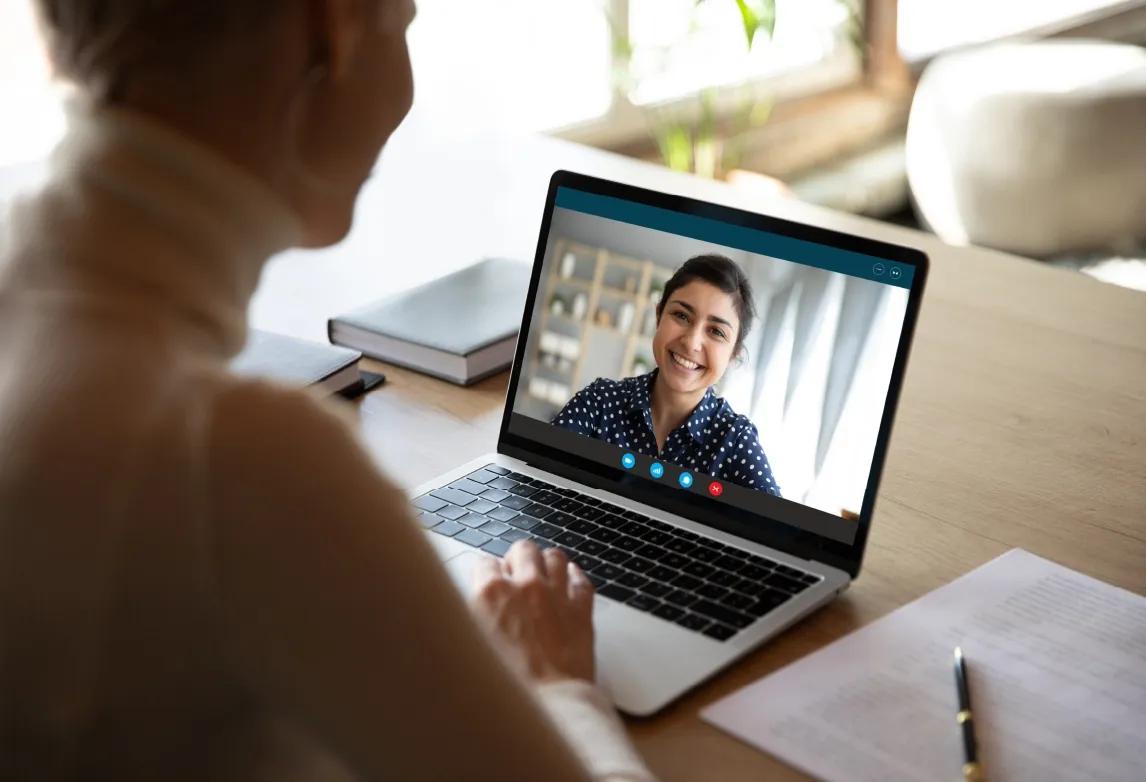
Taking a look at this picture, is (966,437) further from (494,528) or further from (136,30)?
(136,30)

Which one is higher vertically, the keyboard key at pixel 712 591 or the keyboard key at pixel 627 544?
the keyboard key at pixel 712 591

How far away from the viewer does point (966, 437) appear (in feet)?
4.30

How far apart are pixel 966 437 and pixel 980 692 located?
45cm

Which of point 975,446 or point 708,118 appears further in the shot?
point 708,118

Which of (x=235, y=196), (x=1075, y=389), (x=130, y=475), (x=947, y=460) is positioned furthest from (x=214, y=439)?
(x=1075, y=389)

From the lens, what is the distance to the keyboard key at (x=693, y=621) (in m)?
0.97

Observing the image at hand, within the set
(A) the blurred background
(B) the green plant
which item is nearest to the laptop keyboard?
(A) the blurred background

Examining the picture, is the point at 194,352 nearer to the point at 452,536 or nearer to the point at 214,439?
the point at 214,439

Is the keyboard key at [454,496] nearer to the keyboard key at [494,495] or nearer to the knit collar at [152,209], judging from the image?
the keyboard key at [494,495]

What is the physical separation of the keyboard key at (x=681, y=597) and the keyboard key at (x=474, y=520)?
0.62 ft

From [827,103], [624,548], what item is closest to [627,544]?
[624,548]

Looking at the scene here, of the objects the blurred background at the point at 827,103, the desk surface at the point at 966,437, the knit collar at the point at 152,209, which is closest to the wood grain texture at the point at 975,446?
the desk surface at the point at 966,437

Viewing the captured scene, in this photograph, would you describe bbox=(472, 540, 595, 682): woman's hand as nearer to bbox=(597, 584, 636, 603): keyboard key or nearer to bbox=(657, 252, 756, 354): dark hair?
bbox=(597, 584, 636, 603): keyboard key

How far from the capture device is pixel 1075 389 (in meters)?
1.40
